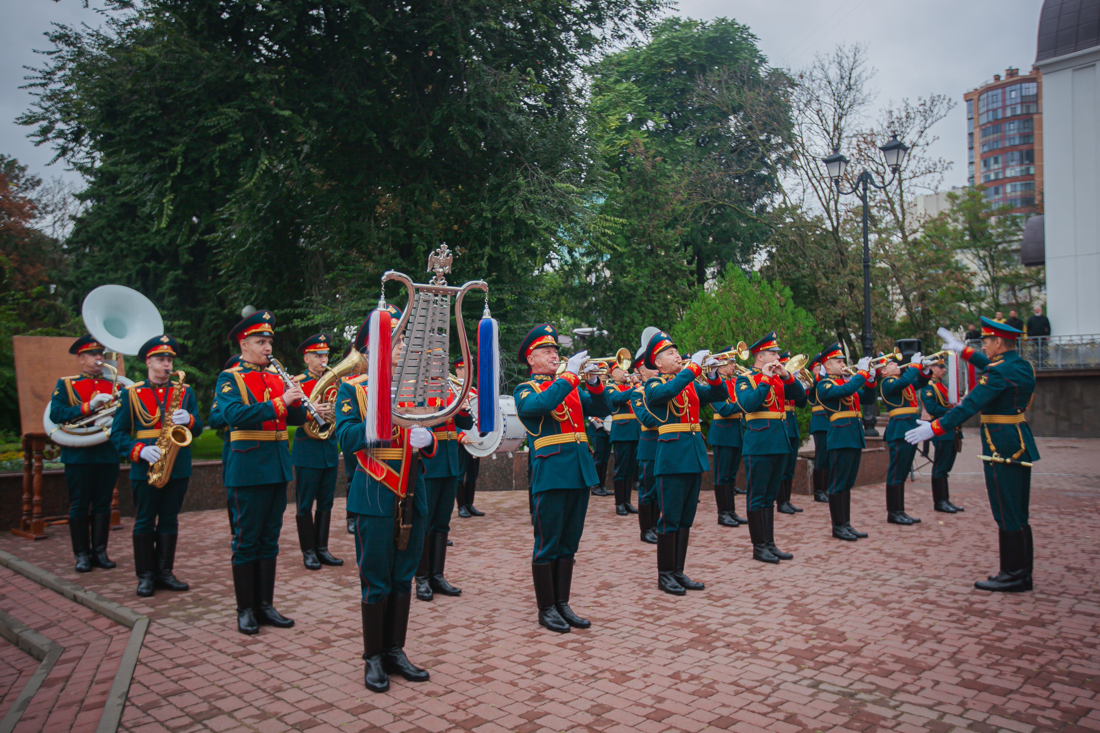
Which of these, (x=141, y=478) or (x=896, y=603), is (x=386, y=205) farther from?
(x=896, y=603)

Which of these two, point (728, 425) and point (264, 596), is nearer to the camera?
point (264, 596)

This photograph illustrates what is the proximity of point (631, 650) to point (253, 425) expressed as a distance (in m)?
3.21

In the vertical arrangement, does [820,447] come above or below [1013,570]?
above

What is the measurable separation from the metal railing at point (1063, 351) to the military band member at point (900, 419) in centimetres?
1509

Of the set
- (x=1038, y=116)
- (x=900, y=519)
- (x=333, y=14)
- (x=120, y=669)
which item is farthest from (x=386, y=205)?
(x=1038, y=116)

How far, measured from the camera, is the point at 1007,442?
6484mm

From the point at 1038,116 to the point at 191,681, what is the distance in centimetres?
9873

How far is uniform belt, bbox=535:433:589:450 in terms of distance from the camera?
18.8 feet

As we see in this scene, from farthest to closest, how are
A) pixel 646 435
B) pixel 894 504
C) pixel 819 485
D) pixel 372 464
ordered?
pixel 819 485
pixel 894 504
pixel 646 435
pixel 372 464

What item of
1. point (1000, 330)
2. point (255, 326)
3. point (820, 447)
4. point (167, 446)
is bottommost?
point (820, 447)

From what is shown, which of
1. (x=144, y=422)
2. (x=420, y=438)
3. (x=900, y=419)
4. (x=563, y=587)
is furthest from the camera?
(x=900, y=419)

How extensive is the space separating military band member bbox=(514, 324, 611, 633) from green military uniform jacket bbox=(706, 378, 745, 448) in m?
3.99

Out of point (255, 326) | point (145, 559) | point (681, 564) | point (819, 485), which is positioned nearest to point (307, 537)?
point (145, 559)

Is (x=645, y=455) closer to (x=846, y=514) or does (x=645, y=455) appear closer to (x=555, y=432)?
(x=555, y=432)
